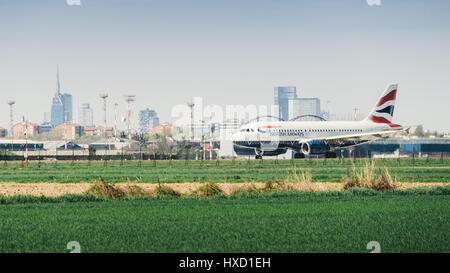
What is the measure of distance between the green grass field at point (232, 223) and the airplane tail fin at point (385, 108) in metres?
60.1

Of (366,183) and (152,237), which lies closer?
(152,237)

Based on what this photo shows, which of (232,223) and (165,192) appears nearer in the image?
(232,223)

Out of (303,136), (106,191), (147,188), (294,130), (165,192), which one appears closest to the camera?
(106,191)

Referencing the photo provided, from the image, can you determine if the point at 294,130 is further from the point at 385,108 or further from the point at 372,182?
the point at 372,182

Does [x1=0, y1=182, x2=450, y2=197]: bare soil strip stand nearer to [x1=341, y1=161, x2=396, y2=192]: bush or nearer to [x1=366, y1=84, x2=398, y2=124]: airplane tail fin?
[x1=341, y1=161, x2=396, y2=192]: bush

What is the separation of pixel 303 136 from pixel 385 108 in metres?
17.0

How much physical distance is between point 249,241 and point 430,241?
4665mm

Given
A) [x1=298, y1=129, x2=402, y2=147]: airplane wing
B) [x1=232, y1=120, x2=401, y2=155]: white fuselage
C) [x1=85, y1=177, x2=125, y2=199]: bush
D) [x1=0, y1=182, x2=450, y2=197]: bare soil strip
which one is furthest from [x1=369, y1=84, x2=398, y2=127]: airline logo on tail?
[x1=85, y1=177, x2=125, y2=199]: bush

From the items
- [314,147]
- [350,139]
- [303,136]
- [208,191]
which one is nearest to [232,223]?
[208,191]

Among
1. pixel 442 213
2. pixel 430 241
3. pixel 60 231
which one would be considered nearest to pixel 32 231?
pixel 60 231

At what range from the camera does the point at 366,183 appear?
34.3 meters

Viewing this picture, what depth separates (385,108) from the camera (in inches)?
3563
